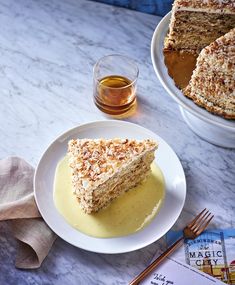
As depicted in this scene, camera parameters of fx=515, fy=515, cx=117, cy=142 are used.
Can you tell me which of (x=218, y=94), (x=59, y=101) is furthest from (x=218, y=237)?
(x=59, y=101)

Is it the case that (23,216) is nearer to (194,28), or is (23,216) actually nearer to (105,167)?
(105,167)

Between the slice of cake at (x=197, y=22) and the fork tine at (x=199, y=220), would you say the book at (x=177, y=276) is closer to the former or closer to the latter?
the fork tine at (x=199, y=220)

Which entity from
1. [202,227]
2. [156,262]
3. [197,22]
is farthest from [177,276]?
[197,22]

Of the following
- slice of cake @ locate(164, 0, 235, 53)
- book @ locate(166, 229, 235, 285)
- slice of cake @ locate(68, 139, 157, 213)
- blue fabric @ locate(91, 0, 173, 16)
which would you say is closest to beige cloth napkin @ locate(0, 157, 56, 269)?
slice of cake @ locate(68, 139, 157, 213)

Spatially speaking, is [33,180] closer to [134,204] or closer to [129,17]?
[134,204]

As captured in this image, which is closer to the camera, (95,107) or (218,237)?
(218,237)

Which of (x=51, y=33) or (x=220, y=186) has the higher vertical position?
(x=51, y=33)
